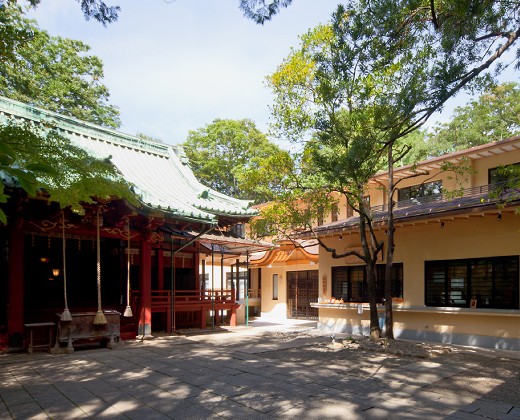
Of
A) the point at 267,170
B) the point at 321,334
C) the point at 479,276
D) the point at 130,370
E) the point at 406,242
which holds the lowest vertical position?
the point at 321,334

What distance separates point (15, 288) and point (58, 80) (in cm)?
1744

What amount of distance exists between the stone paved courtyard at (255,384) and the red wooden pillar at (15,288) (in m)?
0.62

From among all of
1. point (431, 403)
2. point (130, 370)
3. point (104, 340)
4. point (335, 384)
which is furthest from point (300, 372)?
point (104, 340)

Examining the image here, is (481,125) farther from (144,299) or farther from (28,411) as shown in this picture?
(28,411)

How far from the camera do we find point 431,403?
6137mm

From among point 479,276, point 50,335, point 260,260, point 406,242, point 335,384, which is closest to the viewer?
point 335,384

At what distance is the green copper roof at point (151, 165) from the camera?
11.4 m

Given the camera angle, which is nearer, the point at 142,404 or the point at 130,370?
the point at 142,404

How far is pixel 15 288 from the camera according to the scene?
9898mm

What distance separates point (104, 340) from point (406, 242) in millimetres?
9653

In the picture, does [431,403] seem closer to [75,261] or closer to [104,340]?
[104,340]

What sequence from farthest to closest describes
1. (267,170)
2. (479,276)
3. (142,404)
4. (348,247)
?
(348,247) → (267,170) → (479,276) → (142,404)

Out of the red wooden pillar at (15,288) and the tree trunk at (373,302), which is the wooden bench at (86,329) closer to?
the red wooden pillar at (15,288)

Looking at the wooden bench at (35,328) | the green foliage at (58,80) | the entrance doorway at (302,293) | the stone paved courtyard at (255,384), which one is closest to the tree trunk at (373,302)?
the stone paved courtyard at (255,384)
